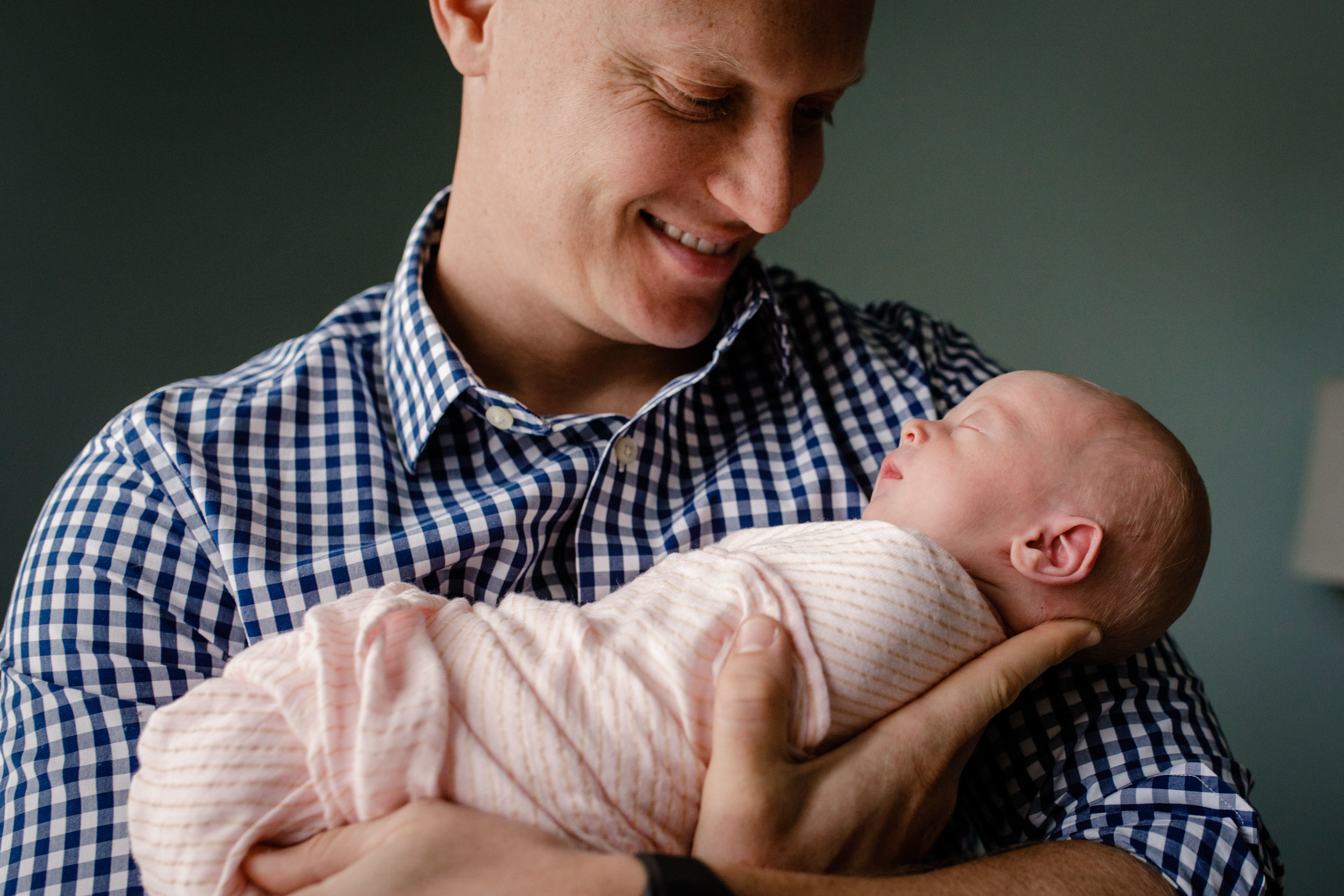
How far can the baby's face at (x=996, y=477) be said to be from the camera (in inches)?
41.4

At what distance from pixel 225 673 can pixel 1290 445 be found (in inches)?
95.1

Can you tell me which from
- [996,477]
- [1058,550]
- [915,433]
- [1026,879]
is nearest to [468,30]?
[915,433]

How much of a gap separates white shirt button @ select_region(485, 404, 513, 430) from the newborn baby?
0.36 meters

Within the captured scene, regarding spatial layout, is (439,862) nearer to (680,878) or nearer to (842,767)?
(680,878)

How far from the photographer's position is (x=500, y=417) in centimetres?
130

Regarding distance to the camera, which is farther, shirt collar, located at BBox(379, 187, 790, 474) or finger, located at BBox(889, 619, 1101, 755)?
shirt collar, located at BBox(379, 187, 790, 474)

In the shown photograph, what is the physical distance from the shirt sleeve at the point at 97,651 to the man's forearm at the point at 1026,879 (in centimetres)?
73

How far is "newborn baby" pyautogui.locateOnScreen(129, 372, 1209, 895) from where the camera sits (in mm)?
793

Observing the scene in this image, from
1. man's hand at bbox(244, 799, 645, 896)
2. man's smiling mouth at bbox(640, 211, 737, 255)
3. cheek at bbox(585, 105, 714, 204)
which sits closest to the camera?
man's hand at bbox(244, 799, 645, 896)

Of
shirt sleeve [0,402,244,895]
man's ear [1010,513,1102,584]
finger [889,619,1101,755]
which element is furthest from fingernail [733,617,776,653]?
shirt sleeve [0,402,244,895]

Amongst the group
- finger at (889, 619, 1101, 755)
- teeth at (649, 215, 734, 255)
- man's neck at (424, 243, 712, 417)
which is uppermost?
teeth at (649, 215, 734, 255)

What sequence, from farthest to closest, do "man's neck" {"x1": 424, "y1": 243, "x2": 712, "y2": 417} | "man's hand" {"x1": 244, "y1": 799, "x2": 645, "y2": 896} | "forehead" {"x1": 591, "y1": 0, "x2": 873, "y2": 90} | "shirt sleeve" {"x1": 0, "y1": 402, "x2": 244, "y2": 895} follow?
"man's neck" {"x1": 424, "y1": 243, "x2": 712, "y2": 417} < "forehead" {"x1": 591, "y1": 0, "x2": 873, "y2": 90} < "shirt sleeve" {"x1": 0, "y1": 402, "x2": 244, "y2": 895} < "man's hand" {"x1": 244, "y1": 799, "x2": 645, "y2": 896}

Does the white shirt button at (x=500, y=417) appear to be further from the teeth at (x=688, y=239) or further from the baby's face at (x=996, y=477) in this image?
the baby's face at (x=996, y=477)

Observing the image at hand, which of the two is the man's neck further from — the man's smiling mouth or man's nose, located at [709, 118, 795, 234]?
man's nose, located at [709, 118, 795, 234]
